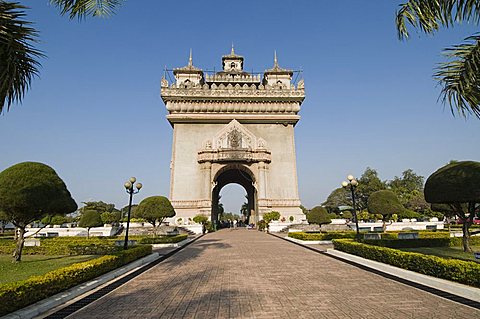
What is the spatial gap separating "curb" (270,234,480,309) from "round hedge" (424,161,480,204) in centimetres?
485

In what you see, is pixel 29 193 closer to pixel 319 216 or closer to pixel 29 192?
pixel 29 192

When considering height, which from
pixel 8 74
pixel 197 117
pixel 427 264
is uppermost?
pixel 197 117

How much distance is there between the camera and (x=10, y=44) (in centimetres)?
526

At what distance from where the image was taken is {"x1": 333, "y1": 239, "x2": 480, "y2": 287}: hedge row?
6859 mm

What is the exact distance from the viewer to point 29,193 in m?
11.8

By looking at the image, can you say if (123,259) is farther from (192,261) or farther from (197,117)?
(197,117)

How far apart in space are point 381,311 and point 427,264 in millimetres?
3581

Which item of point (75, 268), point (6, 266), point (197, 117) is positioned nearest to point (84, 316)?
point (75, 268)

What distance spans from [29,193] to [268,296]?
1039 centimetres

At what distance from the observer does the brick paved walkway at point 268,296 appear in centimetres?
561

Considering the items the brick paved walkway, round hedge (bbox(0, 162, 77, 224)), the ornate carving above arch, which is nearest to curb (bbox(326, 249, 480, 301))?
the brick paved walkway

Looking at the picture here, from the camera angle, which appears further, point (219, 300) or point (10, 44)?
point (219, 300)

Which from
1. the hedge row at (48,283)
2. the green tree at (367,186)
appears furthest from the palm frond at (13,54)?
the green tree at (367,186)

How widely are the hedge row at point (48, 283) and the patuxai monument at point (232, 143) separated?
93.4ft
